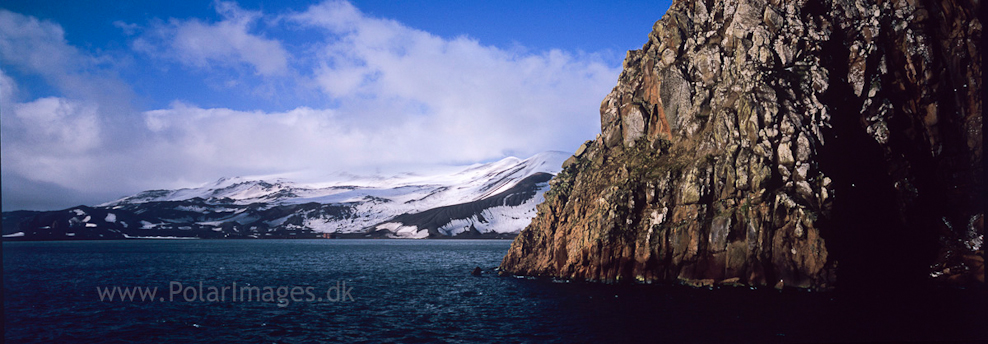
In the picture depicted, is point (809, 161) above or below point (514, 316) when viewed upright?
above

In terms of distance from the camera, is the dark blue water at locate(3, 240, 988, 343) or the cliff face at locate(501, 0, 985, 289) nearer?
the dark blue water at locate(3, 240, 988, 343)

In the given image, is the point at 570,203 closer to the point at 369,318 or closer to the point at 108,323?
the point at 369,318

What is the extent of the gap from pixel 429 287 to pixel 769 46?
46.0 meters

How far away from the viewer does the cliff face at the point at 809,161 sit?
1987 inches

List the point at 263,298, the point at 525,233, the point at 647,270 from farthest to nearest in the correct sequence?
the point at 525,233
the point at 647,270
the point at 263,298

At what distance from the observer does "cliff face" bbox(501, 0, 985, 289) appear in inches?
1987

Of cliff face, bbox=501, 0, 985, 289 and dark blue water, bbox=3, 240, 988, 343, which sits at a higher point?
cliff face, bbox=501, 0, 985, 289

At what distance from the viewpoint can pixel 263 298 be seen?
52.3m

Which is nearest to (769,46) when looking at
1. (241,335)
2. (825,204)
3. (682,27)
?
(682,27)

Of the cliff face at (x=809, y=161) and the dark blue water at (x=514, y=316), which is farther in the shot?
the cliff face at (x=809, y=161)

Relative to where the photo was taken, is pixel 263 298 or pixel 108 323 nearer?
pixel 108 323

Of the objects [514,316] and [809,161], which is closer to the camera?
[514,316]

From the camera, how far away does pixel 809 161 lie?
166ft

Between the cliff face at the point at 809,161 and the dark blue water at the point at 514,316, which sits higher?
the cliff face at the point at 809,161
